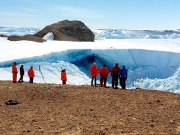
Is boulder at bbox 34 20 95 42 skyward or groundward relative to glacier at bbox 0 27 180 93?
skyward

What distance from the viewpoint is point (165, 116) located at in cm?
652

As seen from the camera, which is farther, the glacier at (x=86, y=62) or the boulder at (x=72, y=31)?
the boulder at (x=72, y=31)

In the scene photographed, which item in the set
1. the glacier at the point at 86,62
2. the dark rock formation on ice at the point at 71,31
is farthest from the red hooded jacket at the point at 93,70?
the dark rock formation on ice at the point at 71,31

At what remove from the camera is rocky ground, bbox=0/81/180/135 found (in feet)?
18.2

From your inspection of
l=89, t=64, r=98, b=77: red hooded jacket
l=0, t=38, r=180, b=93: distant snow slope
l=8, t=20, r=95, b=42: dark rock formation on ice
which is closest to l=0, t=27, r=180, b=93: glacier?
l=0, t=38, r=180, b=93: distant snow slope

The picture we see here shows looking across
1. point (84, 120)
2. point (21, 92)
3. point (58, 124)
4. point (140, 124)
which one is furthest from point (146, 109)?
point (21, 92)

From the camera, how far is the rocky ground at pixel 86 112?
554 cm

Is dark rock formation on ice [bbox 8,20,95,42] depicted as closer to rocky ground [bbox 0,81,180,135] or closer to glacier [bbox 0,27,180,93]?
glacier [bbox 0,27,180,93]

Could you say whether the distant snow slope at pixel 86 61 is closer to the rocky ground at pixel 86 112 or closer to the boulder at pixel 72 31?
the rocky ground at pixel 86 112

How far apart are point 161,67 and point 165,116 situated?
17.3 meters

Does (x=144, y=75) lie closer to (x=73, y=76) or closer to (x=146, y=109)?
(x=73, y=76)

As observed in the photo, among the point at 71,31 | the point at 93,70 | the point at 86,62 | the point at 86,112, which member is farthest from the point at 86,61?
the point at 86,112

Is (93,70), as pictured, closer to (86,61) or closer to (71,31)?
(86,61)

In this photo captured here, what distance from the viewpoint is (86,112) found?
6.93 m
